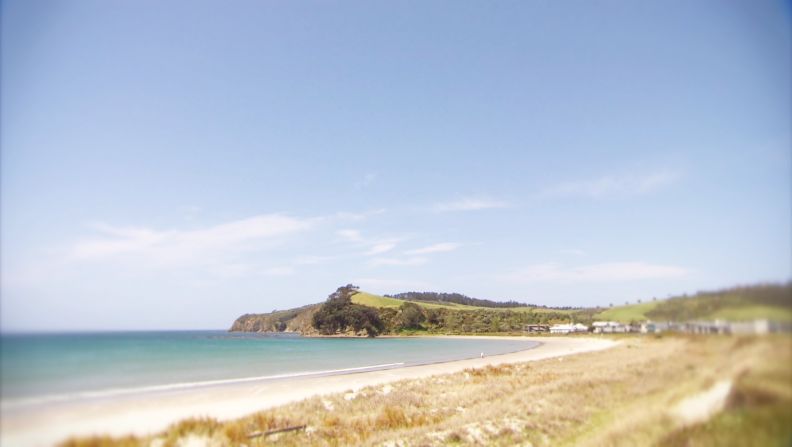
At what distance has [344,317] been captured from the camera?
139m

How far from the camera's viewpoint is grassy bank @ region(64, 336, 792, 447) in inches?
120

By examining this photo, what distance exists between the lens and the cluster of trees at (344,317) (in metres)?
138

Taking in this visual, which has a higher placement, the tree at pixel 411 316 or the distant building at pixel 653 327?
the distant building at pixel 653 327

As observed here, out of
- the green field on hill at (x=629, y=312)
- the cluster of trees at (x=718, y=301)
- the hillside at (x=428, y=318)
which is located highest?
the cluster of trees at (x=718, y=301)

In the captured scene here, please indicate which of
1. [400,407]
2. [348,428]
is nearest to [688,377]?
[348,428]

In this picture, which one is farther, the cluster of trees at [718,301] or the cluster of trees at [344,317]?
the cluster of trees at [344,317]

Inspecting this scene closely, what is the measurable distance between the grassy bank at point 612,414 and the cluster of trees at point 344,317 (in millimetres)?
126007

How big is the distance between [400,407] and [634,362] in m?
11.9

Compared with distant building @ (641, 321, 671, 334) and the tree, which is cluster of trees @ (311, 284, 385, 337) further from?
distant building @ (641, 321, 671, 334)

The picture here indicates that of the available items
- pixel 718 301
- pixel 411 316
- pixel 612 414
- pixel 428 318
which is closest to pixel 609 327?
pixel 612 414

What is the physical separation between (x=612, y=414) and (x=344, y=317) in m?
139

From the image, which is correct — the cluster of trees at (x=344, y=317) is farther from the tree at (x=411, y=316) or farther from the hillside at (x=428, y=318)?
the tree at (x=411, y=316)

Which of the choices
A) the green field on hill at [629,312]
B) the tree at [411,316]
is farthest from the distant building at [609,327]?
the tree at [411,316]

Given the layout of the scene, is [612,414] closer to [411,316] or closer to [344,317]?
[344,317]
